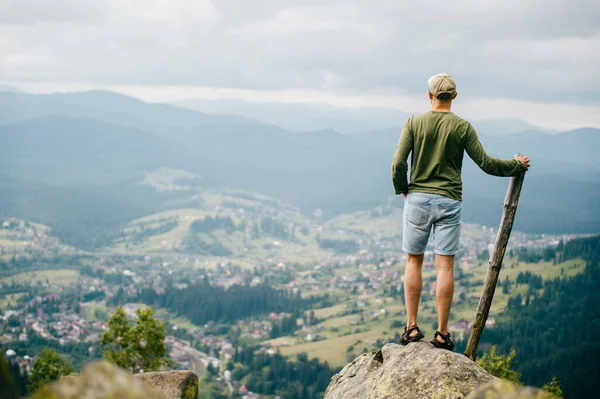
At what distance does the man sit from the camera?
859 centimetres

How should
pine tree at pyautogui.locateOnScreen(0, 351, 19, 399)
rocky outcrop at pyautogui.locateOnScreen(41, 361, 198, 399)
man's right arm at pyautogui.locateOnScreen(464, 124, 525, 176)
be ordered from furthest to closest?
1. man's right arm at pyautogui.locateOnScreen(464, 124, 525, 176)
2. rocky outcrop at pyautogui.locateOnScreen(41, 361, 198, 399)
3. pine tree at pyautogui.locateOnScreen(0, 351, 19, 399)

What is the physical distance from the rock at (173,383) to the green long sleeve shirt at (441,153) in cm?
642

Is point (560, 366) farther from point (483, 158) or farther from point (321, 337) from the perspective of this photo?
point (483, 158)

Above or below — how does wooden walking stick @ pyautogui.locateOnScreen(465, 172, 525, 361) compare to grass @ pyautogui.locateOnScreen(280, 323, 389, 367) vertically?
above

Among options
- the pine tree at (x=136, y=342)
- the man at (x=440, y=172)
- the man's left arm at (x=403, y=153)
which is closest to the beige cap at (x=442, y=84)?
the man at (x=440, y=172)

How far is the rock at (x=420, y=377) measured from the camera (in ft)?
24.6

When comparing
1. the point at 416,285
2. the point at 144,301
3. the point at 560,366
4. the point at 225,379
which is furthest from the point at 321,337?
the point at 416,285

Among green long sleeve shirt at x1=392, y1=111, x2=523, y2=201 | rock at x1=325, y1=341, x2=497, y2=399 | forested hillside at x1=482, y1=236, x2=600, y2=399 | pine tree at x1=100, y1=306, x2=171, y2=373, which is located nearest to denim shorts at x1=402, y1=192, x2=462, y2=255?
green long sleeve shirt at x1=392, y1=111, x2=523, y2=201

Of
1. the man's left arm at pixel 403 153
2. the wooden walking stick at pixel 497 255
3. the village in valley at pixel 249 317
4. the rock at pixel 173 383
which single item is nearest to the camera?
the man's left arm at pixel 403 153

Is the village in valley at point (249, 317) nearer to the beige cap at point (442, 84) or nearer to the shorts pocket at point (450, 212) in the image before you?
the shorts pocket at point (450, 212)

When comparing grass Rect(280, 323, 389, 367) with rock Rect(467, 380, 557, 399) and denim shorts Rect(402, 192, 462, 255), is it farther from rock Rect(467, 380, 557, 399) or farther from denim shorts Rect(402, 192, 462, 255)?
rock Rect(467, 380, 557, 399)

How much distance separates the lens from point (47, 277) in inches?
7446

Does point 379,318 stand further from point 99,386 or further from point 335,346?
point 99,386

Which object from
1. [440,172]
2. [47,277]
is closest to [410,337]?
[440,172]
